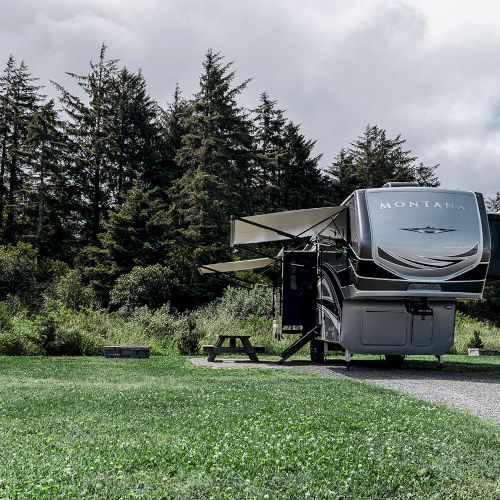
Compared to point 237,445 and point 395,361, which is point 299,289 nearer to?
point 395,361

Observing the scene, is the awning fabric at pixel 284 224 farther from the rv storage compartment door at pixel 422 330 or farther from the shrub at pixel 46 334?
the shrub at pixel 46 334

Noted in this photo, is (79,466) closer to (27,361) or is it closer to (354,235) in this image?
(354,235)

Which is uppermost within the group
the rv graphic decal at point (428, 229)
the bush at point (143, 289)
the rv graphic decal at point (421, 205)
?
the rv graphic decal at point (421, 205)

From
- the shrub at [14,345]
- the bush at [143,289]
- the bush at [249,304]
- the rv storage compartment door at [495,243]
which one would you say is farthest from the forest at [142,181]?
the rv storage compartment door at [495,243]

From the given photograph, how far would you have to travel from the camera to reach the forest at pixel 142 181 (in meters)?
39.1

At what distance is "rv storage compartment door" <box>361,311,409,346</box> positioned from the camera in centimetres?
1416

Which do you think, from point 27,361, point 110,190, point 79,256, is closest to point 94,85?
point 110,190

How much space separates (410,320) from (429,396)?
13.3ft

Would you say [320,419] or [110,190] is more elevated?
[110,190]

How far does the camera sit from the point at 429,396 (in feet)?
33.8

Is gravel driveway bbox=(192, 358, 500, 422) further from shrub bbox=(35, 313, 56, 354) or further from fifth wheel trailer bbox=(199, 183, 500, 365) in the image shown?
shrub bbox=(35, 313, 56, 354)

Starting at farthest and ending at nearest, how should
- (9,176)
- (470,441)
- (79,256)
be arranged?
(9,176) → (79,256) → (470,441)

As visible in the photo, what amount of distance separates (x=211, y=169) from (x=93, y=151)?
8900 mm

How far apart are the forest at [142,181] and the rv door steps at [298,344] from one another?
17.8 metres
